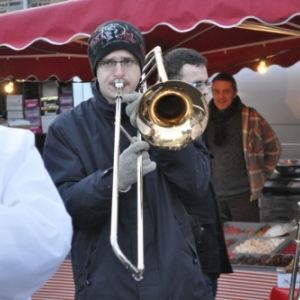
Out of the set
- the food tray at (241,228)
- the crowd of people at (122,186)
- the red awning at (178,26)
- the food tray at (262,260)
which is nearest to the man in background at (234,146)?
the food tray at (241,228)

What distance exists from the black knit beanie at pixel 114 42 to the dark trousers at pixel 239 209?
3191 mm

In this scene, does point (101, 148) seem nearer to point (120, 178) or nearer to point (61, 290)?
point (120, 178)

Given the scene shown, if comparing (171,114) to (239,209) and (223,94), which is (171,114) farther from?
(239,209)

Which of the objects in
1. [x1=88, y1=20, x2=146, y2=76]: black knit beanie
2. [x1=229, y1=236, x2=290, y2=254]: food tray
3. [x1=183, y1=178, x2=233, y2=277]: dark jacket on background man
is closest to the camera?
[x1=88, y1=20, x2=146, y2=76]: black knit beanie

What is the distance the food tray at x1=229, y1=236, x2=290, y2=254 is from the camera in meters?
4.56

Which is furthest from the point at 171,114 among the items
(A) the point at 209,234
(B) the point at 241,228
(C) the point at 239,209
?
(C) the point at 239,209

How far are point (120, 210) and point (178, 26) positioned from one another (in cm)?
178

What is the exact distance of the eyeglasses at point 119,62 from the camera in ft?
8.22

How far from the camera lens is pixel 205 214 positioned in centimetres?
288

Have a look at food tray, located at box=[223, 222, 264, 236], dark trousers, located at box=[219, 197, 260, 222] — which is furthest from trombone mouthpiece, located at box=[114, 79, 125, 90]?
dark trousers, located at box=[219, 197, 260, 222]

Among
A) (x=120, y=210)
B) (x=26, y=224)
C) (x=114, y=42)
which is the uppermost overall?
(x=114, y=42)

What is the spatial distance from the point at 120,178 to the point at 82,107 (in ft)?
1.39

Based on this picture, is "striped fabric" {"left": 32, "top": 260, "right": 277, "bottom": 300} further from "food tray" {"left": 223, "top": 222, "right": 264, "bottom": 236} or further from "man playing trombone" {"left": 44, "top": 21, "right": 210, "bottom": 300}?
"man playing trombone" {"left": 44, "top": 21, "right": 210, "bottom": 300}

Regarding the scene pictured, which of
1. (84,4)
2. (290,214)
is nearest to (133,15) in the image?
(84,4)
